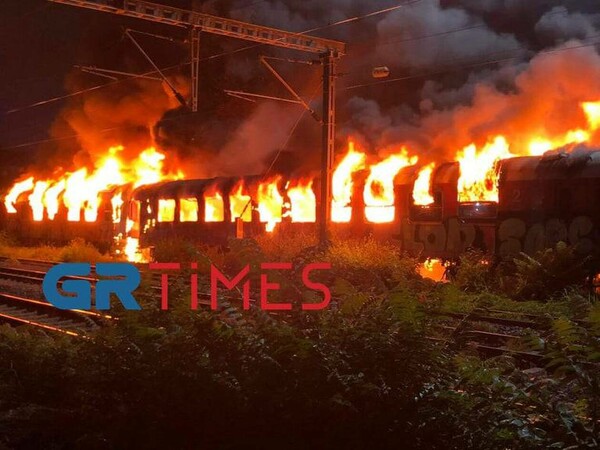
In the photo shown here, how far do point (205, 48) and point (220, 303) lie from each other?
4174 centimetres

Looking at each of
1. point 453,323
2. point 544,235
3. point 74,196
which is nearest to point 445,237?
point 544,235

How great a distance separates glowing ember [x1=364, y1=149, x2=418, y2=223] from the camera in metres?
18.6

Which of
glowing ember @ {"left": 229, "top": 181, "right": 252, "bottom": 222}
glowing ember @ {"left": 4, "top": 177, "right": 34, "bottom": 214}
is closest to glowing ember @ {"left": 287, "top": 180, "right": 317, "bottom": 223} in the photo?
glowing ember @ {"left": 229, "top": 181, "right": 252, "bottom": 222}

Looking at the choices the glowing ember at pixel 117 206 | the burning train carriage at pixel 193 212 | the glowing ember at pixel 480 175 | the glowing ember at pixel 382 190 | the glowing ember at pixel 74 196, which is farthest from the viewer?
the glowing ember at pixel 74 196

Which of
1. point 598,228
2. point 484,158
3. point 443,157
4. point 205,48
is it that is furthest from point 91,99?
point 598,228

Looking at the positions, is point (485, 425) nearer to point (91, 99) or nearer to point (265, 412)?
point (265, 412)

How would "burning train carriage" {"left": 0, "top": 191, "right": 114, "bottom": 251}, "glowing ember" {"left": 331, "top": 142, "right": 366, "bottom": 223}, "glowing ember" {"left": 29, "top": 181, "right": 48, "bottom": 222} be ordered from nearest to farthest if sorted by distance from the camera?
1. "glowing ember" {"left": 331, "top": 142, "right": 366, "bottom": 223}
2. "burning train carriage" {"left": 0, "top": 191, "right": 114, "bottom": 251}
3. "glowing ember" {"left": 29, "top": 181, "right": 48, "bottom": 222}

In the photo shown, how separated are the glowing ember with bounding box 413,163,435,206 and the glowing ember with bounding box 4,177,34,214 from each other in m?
29.8

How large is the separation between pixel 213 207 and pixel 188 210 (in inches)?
63.3

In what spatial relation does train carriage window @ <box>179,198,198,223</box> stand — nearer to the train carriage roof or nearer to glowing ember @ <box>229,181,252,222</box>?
glowing ember @ <box>229,181,252,222</box>

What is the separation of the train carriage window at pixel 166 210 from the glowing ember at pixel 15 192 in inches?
678

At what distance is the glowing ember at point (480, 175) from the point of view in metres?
16.5

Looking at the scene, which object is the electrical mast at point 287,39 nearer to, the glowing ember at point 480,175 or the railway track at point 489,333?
the glowing ember at point 480,175

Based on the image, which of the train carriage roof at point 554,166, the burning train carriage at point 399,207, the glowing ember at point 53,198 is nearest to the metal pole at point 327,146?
the burning train carriage at point 399,207
